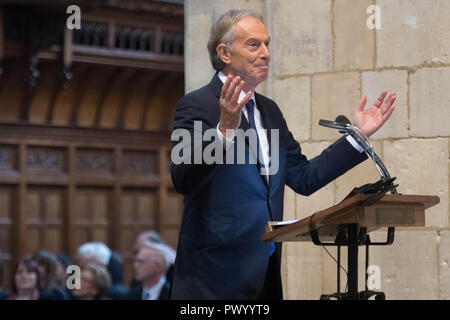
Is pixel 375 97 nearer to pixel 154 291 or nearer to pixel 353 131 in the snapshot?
pixel 353 131

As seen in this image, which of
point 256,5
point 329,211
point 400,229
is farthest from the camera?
point 256,5

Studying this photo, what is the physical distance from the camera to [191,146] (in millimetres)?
2611

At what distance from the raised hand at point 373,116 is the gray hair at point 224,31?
0.51 metres

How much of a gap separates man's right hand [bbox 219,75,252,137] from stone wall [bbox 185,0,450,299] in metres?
1.77

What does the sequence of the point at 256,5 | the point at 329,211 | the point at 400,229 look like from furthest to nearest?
the point at 256,5 < the point at 400,229 < the point at 329,211

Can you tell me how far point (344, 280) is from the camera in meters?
4.24

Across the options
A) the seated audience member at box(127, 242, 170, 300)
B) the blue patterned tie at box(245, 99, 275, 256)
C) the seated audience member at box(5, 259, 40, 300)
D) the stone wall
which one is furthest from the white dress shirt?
the blue patterned tie at box(245, 99, 275, 256)

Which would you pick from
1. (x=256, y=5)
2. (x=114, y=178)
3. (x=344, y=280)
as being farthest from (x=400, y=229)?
(x=114, y=178)

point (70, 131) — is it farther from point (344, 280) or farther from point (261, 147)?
point (261, 147)

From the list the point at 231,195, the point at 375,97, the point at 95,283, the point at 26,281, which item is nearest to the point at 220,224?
the point at 231,195

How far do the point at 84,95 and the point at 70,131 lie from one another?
463 mm

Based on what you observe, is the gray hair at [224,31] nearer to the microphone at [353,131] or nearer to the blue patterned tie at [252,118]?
the blue patterned tie at [252,118]

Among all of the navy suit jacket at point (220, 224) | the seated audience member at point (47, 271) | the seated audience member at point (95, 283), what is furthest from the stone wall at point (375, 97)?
the seated audience member at point (47, 271)

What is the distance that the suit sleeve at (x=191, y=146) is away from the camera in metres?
2.58
